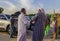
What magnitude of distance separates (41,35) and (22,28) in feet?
2.85

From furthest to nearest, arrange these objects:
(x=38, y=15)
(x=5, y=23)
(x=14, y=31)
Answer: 1. (x=5, y=23)
2. (x=14, y=31)
3. (x=38, y=15)

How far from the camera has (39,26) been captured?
9570mm

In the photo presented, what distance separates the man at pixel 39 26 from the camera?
945 centimetres

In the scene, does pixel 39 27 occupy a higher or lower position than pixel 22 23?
lower

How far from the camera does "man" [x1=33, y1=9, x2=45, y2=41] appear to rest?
9453 millimetres

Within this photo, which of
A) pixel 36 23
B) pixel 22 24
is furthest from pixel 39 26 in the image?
pixel 22 24

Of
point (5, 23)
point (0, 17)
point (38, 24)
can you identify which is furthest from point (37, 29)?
point (0, 17)

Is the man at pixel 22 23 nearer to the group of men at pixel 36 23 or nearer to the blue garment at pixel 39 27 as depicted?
the group of men at pixel 36 23

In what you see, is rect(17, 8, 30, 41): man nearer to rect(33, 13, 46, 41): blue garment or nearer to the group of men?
the group of men

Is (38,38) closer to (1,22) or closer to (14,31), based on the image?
(14,31)

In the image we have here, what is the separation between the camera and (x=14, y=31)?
16.7 metres

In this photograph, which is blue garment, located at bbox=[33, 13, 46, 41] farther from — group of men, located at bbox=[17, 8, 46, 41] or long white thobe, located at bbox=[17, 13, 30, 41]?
long white thobe, located at bbox=[17, 13, 30, 41]

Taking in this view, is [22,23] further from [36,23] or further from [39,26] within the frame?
[39,26]

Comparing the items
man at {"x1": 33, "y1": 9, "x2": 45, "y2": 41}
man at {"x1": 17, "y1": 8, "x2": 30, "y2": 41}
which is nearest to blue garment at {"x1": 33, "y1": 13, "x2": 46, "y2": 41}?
man at {"x1": 33, "y1": 9, "x2": 45, "y2": 41}
